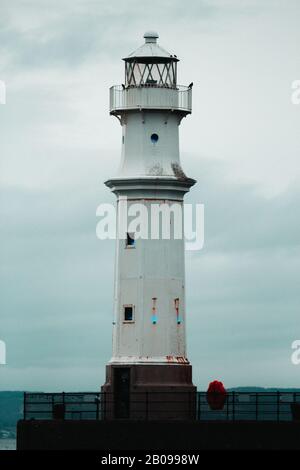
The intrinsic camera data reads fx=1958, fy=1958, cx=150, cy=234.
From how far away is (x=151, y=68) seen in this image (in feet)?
227

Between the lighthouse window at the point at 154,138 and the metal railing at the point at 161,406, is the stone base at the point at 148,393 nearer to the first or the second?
the metal railing at the point at 161,406

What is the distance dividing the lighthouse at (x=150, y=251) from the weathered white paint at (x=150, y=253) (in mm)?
34

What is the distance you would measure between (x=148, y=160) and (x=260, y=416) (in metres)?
9.70

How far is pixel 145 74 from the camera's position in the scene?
68.9 meters

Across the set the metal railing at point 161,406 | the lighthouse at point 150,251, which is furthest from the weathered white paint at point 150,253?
the metal railing at point 161,406

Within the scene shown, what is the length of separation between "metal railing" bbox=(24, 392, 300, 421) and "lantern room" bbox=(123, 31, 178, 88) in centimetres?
1097

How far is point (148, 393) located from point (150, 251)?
199 inches

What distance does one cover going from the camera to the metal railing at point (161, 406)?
6544cm

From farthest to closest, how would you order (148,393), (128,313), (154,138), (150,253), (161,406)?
(154,138) → (150,253) → (128,313) → (161,406) → (148,393)

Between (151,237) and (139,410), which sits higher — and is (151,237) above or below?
above

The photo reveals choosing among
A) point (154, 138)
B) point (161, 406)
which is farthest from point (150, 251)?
point (161, 406)

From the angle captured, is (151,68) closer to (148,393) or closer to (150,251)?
(150,251)
